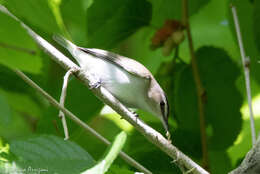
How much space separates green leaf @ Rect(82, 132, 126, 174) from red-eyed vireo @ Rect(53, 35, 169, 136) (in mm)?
1289

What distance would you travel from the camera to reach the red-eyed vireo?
248 cm

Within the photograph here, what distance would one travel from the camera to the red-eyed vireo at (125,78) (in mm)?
2484

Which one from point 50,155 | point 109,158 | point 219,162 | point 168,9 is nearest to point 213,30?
point 168,9

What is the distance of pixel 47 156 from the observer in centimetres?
132

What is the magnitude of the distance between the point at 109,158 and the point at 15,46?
97 cm

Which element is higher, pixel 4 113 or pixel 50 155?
pixel 4 113

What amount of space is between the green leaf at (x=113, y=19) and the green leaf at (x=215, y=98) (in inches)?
19.0

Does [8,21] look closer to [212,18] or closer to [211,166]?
[211,166]

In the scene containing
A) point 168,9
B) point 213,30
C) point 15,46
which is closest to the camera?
point 15,46

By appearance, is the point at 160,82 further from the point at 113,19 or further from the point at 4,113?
the point at 4,113

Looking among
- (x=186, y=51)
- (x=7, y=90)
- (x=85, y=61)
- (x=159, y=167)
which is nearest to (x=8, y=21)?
(x=85, y=61)

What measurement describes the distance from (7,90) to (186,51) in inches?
57.3

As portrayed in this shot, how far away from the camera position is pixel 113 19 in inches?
103

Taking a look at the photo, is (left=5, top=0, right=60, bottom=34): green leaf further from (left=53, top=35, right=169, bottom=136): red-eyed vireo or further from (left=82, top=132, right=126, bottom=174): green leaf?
(left=53, top=35, right=169, bottom=136): red-eyed vireo
